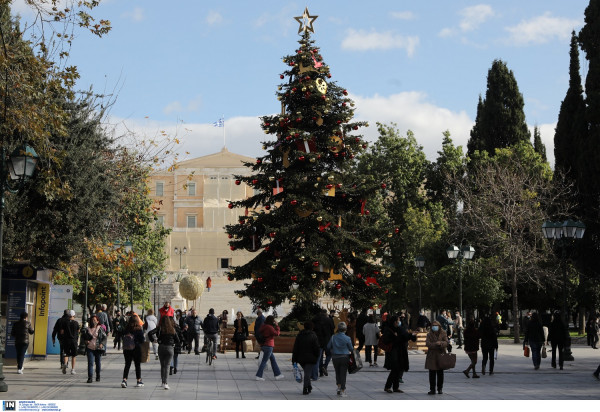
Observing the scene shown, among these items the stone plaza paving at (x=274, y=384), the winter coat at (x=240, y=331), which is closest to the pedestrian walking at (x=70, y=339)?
the stone plaza paving at (x=274, y=384)

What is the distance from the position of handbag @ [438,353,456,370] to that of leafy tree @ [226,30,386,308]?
44.9 ft

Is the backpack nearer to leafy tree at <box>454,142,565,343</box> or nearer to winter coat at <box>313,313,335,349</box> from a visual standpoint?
winter coat at <box>313,313,335,349</box>

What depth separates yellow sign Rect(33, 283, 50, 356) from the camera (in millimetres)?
27156

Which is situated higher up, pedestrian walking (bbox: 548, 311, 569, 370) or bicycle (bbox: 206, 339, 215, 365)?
pedestrian walking (bbox: 548, 311, 569, 370)

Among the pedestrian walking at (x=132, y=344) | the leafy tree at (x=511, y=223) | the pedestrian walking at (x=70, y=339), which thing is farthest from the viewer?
the leafy tree at (x=511, y=223)

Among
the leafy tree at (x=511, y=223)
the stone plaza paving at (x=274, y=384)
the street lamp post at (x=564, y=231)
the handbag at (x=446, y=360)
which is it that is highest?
the leafy tree at (x=511, y=223)

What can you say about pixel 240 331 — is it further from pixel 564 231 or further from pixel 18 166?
pixel 18 166

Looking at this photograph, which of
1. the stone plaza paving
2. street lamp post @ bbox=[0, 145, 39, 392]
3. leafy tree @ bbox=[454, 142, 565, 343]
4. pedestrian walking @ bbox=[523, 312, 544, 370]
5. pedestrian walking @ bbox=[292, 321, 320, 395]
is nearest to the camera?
the stone plaza paving

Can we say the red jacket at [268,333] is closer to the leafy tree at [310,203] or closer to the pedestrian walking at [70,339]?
the pedestrian walking at [70,339]

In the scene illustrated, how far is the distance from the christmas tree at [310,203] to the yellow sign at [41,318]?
7.34 meters

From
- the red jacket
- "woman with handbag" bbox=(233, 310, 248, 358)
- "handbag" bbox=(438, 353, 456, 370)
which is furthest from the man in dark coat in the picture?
"woman with handbag" bbox=(233, 310, 248, 358)

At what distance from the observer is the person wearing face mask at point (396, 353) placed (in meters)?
17.1

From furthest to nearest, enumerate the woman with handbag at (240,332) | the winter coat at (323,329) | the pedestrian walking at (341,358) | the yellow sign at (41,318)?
the woman with handbag at (240,332) < the yellow sign at (41,318) < the winter coat at (323,329) < the pedestrian walking at (341,358)
